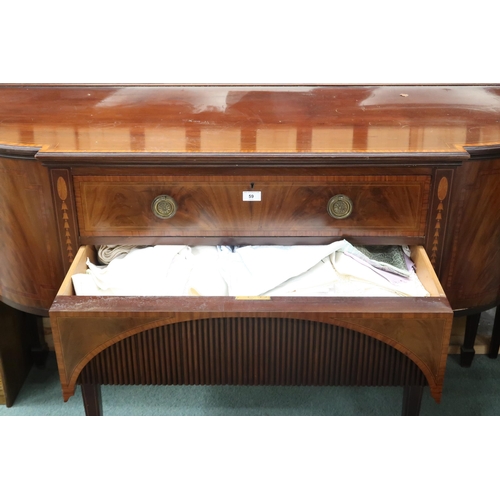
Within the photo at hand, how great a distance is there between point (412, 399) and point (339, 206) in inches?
16.2

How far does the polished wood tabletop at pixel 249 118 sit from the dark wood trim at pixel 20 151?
2cm

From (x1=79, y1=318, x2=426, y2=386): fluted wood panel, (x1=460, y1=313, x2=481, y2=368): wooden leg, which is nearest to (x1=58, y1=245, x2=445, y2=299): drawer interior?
(x1=79, y1=318, x2=426, y2=386): fluted wood panel

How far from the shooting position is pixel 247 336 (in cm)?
134

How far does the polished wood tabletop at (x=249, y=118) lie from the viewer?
58.1 inches

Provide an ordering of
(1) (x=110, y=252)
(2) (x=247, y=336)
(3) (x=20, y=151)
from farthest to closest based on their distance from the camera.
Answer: (1) (x=110, y=252), (3) (x=20, y=151), (2) (x=247, y=336)

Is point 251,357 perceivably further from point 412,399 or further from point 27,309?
point 27,309

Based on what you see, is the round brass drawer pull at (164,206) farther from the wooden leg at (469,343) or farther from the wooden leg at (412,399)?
the wooden leg at (469,343)

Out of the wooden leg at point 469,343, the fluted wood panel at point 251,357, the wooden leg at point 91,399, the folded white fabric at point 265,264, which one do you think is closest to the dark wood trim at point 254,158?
the folded white fabric at point 265,264

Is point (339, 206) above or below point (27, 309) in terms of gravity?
above

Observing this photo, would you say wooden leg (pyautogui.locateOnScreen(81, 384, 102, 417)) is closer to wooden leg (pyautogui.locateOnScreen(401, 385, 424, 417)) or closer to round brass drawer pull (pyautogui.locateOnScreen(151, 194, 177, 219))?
round brass drawer pull (pyautogui.locateOnScreen(151, 194, 177, 219))

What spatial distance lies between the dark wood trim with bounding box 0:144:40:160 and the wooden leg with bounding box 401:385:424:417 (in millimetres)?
868

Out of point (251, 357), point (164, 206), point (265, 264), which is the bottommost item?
point (251, 357)

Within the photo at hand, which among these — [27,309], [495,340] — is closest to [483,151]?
[495,340]
